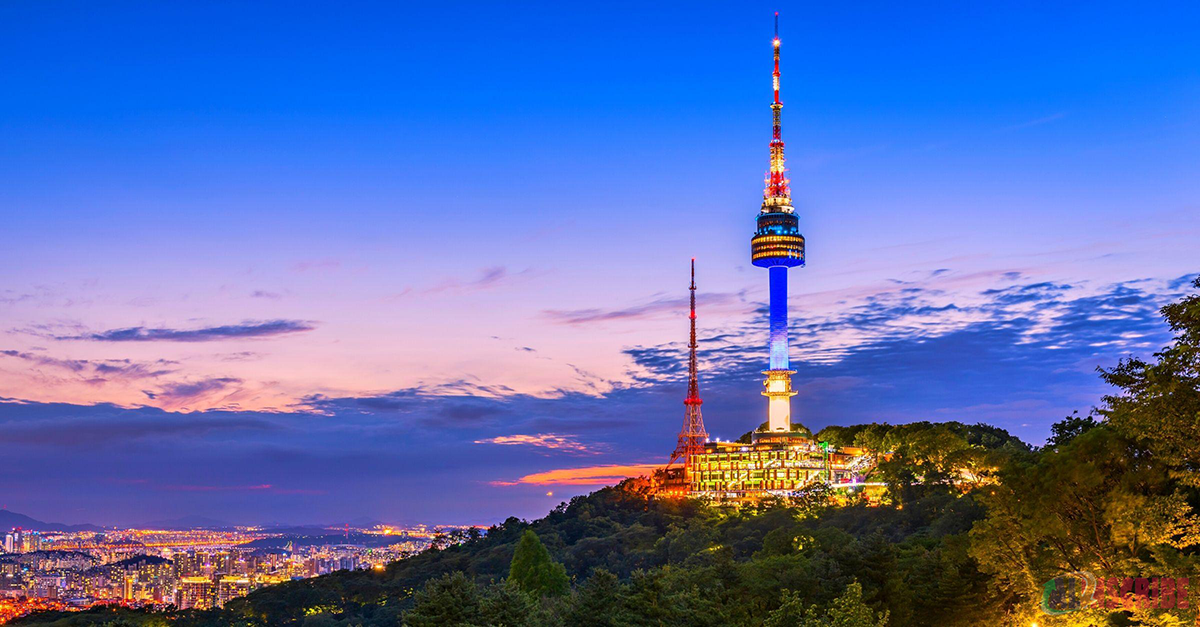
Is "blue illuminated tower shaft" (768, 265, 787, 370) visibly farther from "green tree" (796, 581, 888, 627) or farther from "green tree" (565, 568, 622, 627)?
"green tree" (565, 568, 622, 627)

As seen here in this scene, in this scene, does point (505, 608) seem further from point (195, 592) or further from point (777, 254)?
point (777, 254)

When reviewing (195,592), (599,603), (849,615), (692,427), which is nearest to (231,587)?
(195,592)

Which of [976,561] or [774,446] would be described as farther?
[774,446]

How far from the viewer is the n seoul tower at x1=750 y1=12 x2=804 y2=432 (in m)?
160

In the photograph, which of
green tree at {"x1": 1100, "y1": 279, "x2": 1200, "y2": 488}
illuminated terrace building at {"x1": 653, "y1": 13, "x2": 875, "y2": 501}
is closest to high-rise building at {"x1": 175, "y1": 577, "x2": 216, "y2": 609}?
illuminated terrace building at {"x1": 653, "y1": 13, "x2": 875, "y2": 501}

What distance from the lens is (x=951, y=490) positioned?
87875 mm

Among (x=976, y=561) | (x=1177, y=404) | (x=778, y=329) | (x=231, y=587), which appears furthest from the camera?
(x=778, y=329)

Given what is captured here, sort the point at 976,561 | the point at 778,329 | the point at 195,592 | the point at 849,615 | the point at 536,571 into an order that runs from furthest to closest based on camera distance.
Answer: the point at 778,329 < the point at 195,592 < the point at 536,571 < the point at 976,561 < the point at 849,615

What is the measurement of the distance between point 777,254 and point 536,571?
9599 cm

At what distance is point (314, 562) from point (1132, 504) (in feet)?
526

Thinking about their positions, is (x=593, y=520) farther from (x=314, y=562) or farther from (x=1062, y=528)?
(x=1062, y=528)

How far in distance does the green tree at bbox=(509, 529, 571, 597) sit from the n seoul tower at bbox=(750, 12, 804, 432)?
84.6 metres

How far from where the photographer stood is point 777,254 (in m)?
162

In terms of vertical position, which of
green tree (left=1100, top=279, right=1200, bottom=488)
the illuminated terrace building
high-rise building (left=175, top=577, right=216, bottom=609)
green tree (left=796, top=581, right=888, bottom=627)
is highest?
the illuminated terrace building
